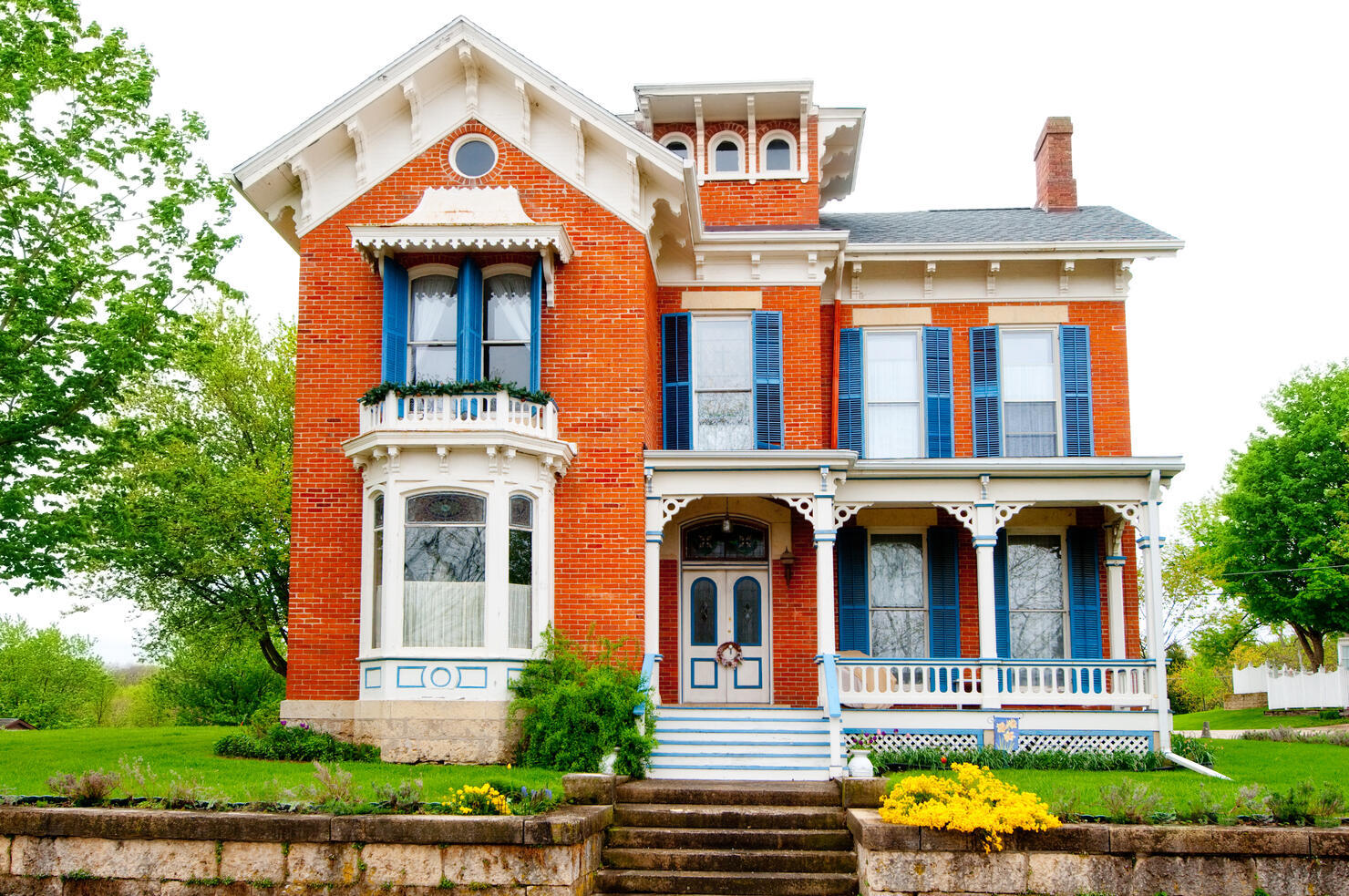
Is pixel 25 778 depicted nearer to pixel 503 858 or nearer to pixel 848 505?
pixel 503 858

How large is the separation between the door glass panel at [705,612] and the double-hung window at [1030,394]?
4.94m

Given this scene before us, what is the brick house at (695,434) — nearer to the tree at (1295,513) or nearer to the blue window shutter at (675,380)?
the blue window shutter at (675,380)

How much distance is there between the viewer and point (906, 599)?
729 inches

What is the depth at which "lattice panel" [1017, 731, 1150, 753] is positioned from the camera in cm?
1598

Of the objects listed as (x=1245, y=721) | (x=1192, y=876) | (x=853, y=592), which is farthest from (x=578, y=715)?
(x=1245, y=721)

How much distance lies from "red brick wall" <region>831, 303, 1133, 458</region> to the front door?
391 centimetres

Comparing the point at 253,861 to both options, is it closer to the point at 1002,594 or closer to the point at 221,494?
the point at 1002,594

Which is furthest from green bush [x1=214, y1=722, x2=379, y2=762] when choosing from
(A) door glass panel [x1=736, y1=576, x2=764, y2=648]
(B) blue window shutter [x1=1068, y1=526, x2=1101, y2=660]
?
(B) blue window shutter [x1=1068, y1=526, x2=1101, y2=660]

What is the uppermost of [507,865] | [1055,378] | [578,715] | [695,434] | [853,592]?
[1055,378]

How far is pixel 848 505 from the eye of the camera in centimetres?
1703

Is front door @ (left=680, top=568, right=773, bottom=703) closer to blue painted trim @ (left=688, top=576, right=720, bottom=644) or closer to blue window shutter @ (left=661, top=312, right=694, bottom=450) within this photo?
blue painted trim @ (left=688, top=576, right=720, bottom=644)

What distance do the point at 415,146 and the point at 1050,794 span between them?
1151 cm

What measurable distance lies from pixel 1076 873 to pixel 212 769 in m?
8.84

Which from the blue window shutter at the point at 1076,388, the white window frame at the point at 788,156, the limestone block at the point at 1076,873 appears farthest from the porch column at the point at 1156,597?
the white window frame at the point at 788,156
